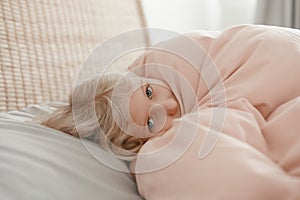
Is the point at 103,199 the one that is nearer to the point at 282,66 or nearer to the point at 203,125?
the point at 203,125

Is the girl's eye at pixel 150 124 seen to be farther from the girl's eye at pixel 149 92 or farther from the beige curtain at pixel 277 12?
the beige curtain at pixel 277 12

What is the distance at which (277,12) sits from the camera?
2158mm

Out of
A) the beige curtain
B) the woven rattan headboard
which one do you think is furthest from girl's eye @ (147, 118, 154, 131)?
the beige curtain

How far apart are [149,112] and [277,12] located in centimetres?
150

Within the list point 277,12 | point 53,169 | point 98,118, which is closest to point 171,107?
point 98,118

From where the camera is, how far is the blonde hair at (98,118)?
85 cm

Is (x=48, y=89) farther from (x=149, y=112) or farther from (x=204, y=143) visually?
(x=204, y=143)

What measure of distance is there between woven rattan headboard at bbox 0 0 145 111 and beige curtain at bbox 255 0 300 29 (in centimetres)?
78

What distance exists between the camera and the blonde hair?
849 mm

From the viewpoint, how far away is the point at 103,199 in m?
0.70

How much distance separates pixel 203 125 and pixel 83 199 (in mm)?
221

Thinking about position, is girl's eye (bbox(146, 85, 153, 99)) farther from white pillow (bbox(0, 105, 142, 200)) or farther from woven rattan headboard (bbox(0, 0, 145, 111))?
woven rattan headboard (bbox(0, 0, 145, 111))

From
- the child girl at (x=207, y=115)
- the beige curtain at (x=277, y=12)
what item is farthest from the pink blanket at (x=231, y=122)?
the beige curtain at (x=277, y=12)

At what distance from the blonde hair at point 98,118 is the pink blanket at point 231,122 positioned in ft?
0.31
